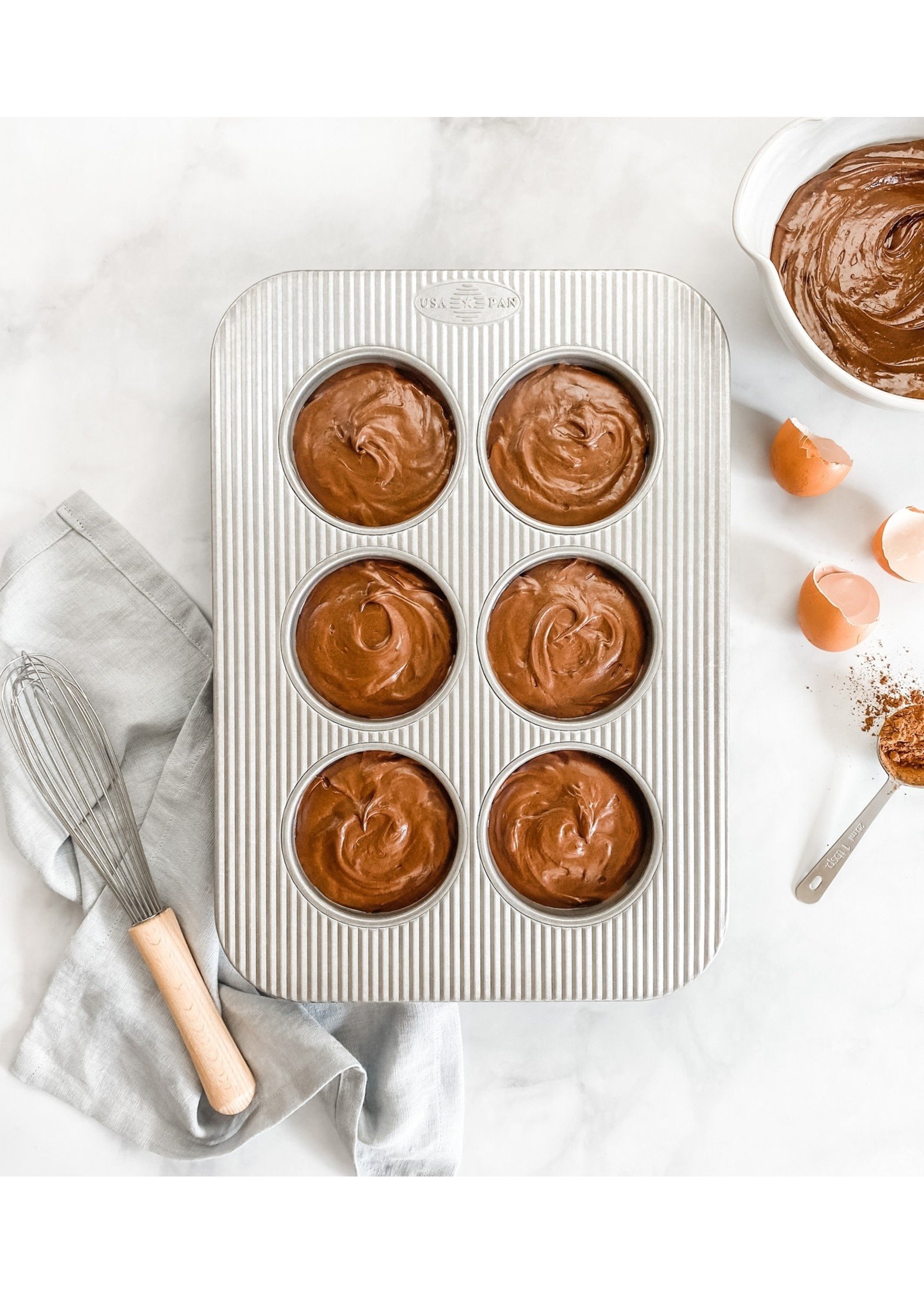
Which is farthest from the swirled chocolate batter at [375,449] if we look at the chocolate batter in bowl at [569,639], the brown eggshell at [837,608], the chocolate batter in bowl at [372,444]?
the brown eggshell at [837,608]

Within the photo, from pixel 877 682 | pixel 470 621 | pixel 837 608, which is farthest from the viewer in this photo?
pixel 877 682

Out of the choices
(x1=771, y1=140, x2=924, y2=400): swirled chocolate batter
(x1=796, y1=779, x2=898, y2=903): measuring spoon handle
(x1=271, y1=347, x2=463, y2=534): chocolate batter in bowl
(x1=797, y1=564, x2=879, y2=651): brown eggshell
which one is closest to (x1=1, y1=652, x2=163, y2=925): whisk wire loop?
(x1=271, y1=347, x2=463, y2=534): chocolate batter in bowl

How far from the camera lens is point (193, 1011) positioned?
1.68 meters

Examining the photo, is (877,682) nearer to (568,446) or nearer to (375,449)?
(568,446)

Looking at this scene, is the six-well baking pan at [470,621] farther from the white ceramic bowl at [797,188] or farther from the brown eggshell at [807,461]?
the brown eggshell at [807,461]

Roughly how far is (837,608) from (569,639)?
56 cm

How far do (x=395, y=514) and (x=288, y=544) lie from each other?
0.20 m

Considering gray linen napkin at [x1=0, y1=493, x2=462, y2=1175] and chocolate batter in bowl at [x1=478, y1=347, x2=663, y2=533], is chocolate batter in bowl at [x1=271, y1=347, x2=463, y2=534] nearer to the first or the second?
chocolate batter in bowl at [x1=478, y1=347, x2=663, y2=533]

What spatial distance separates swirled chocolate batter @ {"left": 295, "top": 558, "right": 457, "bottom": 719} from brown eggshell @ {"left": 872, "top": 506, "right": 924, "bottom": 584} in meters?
0.91

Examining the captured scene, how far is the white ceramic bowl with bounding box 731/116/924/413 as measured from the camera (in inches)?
61.2

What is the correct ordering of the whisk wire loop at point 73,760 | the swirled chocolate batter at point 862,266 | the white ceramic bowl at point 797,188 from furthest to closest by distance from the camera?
the whisk wire loop at point 73,760 < the swirled chocolate batter at point 862,266 < the white ceramic bowl at point 797,188

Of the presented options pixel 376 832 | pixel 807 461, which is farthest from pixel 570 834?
pixel 807 461

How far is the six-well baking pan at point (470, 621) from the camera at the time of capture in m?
1.58

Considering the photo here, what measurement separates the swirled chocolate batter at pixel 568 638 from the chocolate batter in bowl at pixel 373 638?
0.10 m
